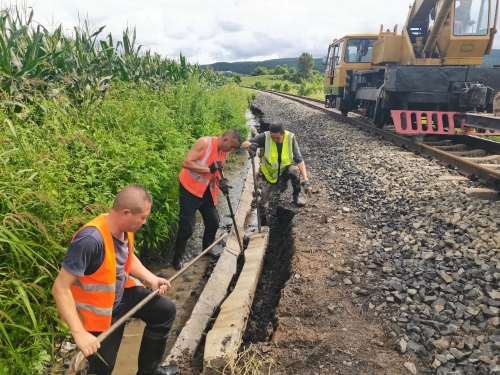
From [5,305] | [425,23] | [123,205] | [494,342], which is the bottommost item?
[494,342]

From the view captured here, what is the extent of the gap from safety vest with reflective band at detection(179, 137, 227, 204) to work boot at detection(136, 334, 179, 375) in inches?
78.5

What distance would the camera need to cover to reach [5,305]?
2434 millimetres

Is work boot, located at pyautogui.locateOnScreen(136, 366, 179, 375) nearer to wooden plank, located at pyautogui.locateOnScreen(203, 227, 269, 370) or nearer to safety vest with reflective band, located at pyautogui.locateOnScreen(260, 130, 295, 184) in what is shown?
wooden plank, located at pyautogui.locateOnScreen(203, 227, 269, 370)

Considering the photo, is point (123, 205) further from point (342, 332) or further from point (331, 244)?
point (331, 244)

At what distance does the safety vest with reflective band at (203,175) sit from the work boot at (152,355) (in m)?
1.99

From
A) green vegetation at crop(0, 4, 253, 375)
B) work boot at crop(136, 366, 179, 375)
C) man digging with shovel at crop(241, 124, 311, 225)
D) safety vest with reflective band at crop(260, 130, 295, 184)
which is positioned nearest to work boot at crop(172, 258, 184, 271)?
green vegetation at crop(0, 4, 253, 375)

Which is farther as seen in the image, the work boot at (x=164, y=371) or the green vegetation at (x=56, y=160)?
the work boot at (x=164, y=371)

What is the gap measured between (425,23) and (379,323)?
33.1ft

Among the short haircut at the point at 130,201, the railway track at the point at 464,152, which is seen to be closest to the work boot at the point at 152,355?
the short haircut at the point at 130,201

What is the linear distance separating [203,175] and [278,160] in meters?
1.55

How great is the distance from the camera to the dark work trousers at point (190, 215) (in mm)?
4695

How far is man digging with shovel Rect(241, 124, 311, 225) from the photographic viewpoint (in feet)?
17.9

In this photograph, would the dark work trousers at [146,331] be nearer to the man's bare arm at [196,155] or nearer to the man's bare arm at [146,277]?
the man's bare arm at [146,277]

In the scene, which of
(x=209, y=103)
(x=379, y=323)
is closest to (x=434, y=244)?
(x=379, y=323)
